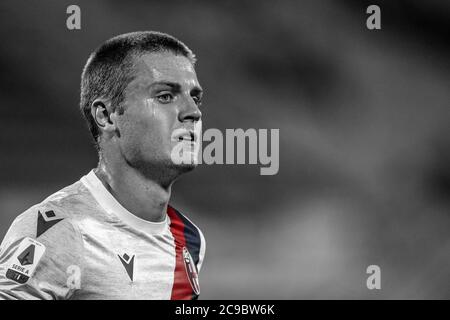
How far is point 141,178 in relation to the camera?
2.99 metres

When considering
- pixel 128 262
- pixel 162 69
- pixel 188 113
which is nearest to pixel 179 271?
pixel 128 262

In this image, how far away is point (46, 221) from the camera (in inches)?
104

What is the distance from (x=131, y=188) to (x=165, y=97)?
50 centimetres

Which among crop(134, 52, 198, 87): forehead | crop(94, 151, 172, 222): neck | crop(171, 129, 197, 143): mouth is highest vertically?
crop(134, 52, 198, 87): forehead

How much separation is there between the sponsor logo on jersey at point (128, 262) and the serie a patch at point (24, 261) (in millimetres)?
448

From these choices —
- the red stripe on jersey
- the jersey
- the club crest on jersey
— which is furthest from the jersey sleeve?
the club crest on jersey

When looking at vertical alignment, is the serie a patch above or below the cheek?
below

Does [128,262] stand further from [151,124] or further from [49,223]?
[151,124]

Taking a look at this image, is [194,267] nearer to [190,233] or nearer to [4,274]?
[190,233]

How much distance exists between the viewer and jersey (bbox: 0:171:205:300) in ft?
8.11

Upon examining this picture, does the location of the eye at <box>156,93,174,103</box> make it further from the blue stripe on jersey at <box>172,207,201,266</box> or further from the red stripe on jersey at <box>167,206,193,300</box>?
the blue stripe on jersey at <box>172,207,201,266</box>

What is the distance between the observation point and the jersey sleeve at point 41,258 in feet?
7.98

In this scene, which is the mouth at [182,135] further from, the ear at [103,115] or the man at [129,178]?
the ear at [103,115]
